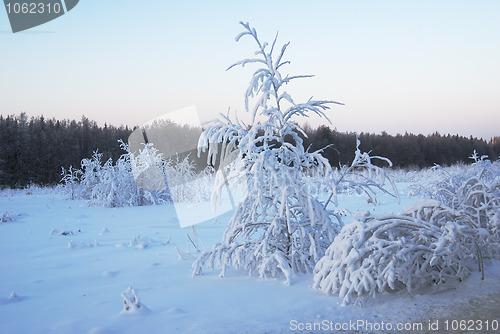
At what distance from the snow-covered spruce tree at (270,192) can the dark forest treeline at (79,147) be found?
22513mm

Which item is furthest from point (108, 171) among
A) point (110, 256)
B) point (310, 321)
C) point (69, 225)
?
point (310, 321)

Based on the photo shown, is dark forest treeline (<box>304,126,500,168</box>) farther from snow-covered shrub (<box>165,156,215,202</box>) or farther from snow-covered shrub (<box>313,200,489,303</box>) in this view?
snow-covered shrub (<box>313,200,489,303</box>)

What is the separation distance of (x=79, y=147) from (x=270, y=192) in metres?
36.9

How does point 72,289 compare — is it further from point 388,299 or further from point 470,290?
point 470,290

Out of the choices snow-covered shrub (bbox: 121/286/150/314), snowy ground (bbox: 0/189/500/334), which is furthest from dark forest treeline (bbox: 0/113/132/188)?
snow-covered shrub (bbox: 121/286/150/314)

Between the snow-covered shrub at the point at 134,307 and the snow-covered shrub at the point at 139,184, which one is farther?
the snow-covered shrub at the point at 139,184

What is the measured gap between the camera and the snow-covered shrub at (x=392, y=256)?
3.19 m

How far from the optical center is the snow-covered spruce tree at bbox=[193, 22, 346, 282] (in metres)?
3.96

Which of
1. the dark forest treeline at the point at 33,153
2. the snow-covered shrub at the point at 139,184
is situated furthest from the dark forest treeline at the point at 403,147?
the snow-covered shrub at the point at 139,184

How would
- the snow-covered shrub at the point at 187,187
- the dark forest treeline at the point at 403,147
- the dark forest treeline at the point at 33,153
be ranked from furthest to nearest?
1. the dark forest treeline at the point at 403,147
2. the dark forest treeline at the point at 33,153
3. the snow-covered shrub at the point at 187,187

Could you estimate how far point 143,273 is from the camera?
425 centimetres

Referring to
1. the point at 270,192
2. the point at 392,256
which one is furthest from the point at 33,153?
the point at 392,256

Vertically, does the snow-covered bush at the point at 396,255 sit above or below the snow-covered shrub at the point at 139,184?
below

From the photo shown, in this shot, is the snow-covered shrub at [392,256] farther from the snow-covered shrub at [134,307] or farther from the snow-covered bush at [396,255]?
the snow-covered shrub at [134,307]
